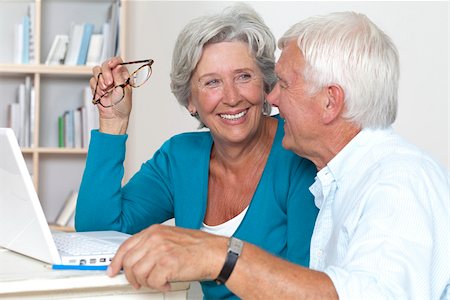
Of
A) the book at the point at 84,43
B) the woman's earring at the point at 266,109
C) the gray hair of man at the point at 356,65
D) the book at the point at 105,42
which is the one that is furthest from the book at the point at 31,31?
the gray hair of man at the point at 356,65

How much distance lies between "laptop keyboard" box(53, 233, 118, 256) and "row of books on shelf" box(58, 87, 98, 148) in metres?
2.22

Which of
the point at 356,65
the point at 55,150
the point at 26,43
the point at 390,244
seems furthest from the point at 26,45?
the point at 390,244

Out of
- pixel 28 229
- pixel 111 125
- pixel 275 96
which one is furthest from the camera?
pixel 111 125

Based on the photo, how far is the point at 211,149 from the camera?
218 cm

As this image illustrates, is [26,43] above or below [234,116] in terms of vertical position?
above

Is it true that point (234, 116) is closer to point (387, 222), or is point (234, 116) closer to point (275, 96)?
point (275, 96)

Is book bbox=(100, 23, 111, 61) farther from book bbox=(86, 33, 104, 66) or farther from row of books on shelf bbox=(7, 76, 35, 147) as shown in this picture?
row of books on shelf bbox=(7, 76, 35, 147)

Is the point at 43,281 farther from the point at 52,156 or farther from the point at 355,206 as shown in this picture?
the point at 52,156

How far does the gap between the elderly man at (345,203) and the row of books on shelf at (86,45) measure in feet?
7.31

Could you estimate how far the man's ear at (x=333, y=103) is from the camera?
1513mm

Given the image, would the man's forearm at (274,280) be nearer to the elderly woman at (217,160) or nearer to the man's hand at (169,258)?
the man's hand at (169,258)

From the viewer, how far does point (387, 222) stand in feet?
4.17

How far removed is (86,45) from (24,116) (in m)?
0.46

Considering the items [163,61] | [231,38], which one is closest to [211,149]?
[231,38]
